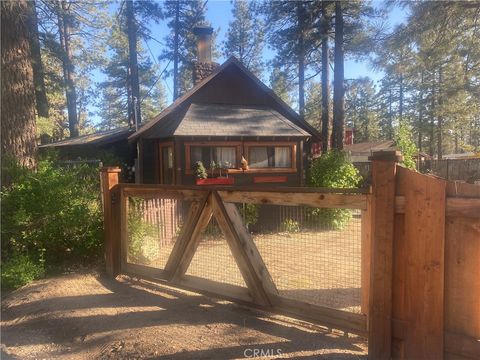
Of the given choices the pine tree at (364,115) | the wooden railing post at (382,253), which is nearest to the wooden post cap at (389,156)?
the wooden railing post at (382,253)

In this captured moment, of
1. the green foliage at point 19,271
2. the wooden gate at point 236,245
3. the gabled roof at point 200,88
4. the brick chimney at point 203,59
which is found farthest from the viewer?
the brick chimney at point 203,59

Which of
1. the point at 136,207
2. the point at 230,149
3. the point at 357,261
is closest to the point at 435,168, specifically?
the point at 230,149

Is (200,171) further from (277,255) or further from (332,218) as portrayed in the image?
(277,255)

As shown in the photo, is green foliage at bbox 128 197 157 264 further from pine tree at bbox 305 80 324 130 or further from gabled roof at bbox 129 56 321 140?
pine tree at bbox 305 80 324 130

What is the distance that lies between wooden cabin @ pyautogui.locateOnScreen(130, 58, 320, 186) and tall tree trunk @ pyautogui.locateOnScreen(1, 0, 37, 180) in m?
4.70

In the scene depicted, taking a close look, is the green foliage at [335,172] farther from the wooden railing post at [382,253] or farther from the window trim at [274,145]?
the wooden railing post at [382,253]

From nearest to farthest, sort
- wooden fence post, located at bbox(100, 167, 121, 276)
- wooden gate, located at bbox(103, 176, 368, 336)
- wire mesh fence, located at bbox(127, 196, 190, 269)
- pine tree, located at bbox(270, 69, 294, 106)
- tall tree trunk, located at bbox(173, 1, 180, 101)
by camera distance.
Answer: wooden gate, located at bbox(103, 176, 368, 336) < wooden fence post, located at bbox(100, 167, 121, 276) < wire mesh fence, located at bbox(127, 196, 190, 269) < pine tree, located at bbox(270, 69, 294, 106) < tall tree trunk, located at bbox(173, 1, 180, 101)

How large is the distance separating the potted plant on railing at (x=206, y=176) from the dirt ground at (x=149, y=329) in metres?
6.74

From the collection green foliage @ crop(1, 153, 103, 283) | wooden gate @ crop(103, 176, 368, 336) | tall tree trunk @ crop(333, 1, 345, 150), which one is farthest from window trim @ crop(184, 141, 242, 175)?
tall tree trunk @ crop(333, 1, 345, 150)

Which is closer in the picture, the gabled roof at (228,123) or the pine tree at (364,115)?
the gabled roof at (228,123)

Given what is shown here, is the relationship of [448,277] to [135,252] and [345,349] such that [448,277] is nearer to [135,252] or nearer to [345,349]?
[345,349]

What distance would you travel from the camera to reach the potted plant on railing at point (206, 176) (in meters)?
11.3

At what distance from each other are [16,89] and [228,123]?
6.69 m

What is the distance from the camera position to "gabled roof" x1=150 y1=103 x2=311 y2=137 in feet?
37.6
